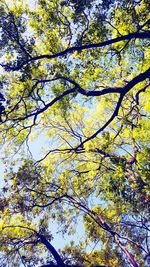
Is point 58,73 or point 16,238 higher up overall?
point 58,73

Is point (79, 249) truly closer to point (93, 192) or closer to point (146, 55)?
point (93, 192)

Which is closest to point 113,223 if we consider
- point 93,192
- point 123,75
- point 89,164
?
point 93,192

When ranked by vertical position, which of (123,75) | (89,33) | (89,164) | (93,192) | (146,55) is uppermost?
(123,75)

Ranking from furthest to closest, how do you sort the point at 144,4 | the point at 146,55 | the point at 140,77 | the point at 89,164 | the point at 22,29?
the point at 89,164
the point at 146,55
the point at 22,29
the point at 144,4
the point at 140,77

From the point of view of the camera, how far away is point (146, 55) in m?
11.3

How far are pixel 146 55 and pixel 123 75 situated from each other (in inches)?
74.6

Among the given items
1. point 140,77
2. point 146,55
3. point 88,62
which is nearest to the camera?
point 140,77

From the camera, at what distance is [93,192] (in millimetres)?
13109

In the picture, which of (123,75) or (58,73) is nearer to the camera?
(58,73)

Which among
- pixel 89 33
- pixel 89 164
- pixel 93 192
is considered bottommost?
pixel 93 192

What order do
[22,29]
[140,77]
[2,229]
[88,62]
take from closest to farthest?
[140,77] < [22,29] < [88,62] < [2,229]

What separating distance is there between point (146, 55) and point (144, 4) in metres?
2.76

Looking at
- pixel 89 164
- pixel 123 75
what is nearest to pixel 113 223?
pixel 89 164

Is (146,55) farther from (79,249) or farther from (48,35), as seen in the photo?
(79,249)
